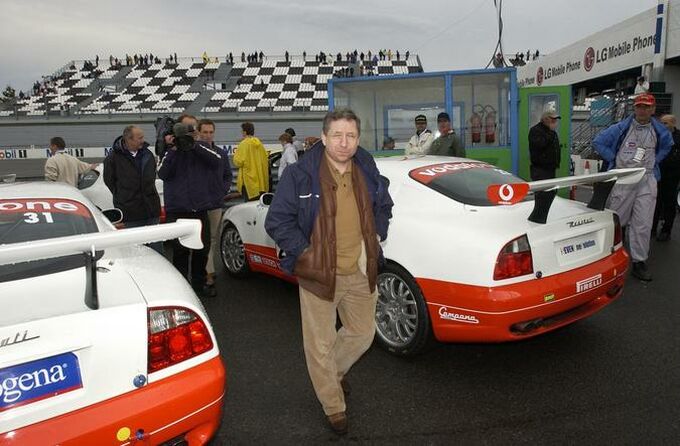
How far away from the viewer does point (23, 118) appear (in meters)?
19.8

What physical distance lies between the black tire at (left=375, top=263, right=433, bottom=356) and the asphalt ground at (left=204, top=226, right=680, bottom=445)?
0.10 meters

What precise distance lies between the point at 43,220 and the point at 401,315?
205cm

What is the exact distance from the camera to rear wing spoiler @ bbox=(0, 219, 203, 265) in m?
1.45

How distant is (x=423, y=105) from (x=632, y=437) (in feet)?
23.9

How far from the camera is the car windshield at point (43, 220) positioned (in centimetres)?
235

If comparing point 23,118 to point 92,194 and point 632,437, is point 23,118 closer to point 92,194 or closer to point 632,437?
point 92,194

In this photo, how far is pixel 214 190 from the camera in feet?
14.4

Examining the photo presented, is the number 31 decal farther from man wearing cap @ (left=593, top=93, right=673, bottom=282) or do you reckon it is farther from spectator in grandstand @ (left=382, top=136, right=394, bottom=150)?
spectator in grandstand @ (left=382, top=136, right=394, bottom=150)

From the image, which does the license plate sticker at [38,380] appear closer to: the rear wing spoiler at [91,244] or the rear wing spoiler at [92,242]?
the rear wing spoiler at [91,244]

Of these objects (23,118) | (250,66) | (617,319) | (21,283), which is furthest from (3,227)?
(250,66)

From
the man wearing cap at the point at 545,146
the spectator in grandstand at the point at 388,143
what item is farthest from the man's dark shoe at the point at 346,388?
the spectator in grandstand at the point at 388,143

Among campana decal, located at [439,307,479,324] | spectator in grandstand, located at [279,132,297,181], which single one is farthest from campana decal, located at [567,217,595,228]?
spectator in grandstand, located at [279,132,297,181]

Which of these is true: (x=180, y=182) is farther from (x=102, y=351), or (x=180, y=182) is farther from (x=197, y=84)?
(x=197, y=84)

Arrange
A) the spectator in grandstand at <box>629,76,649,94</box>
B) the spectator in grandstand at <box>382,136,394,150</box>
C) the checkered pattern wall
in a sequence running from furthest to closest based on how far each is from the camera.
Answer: the checkered pattern wall → the spectator in grandstand at <box>629,76,649,94</box> → the spectator in grandstand at <box>382,136,394,150</box>
